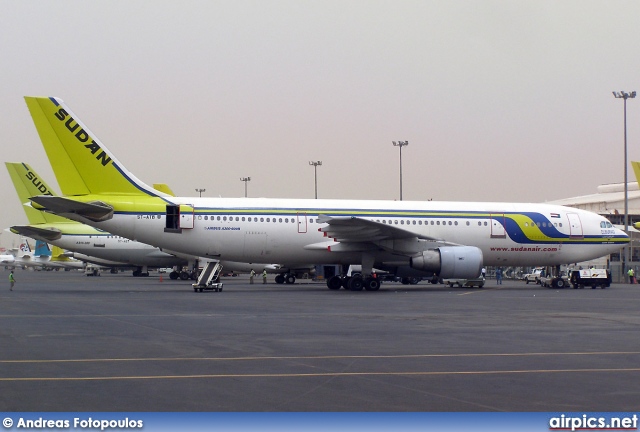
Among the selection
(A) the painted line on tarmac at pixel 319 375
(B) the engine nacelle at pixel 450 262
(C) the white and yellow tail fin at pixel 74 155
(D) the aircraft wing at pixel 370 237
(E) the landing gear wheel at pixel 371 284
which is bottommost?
(A) the painted line on tarmac at pixel 319 375

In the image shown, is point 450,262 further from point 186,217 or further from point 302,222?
point 186,217

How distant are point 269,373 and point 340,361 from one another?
154cm

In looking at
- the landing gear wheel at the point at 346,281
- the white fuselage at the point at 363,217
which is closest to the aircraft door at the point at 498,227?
the white fuselage at the point at 363,217

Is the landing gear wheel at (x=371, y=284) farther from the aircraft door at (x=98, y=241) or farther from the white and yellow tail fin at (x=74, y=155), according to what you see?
the aircraft door at (x=98, y=241)

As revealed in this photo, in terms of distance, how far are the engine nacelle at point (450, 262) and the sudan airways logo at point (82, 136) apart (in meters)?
13.7

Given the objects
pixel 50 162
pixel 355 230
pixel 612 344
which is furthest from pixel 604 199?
pixel 612 344

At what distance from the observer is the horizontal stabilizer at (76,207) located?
2998 centimetres

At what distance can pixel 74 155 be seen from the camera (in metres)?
31.7

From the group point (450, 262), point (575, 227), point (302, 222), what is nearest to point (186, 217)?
point (302, 222)

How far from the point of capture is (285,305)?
81.2 ft

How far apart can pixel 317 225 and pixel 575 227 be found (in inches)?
503

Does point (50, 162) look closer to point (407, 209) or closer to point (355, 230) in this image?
point (355, 230)

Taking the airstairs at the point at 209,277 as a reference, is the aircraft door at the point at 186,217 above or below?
above

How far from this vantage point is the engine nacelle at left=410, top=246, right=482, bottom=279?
33125 millimetres
